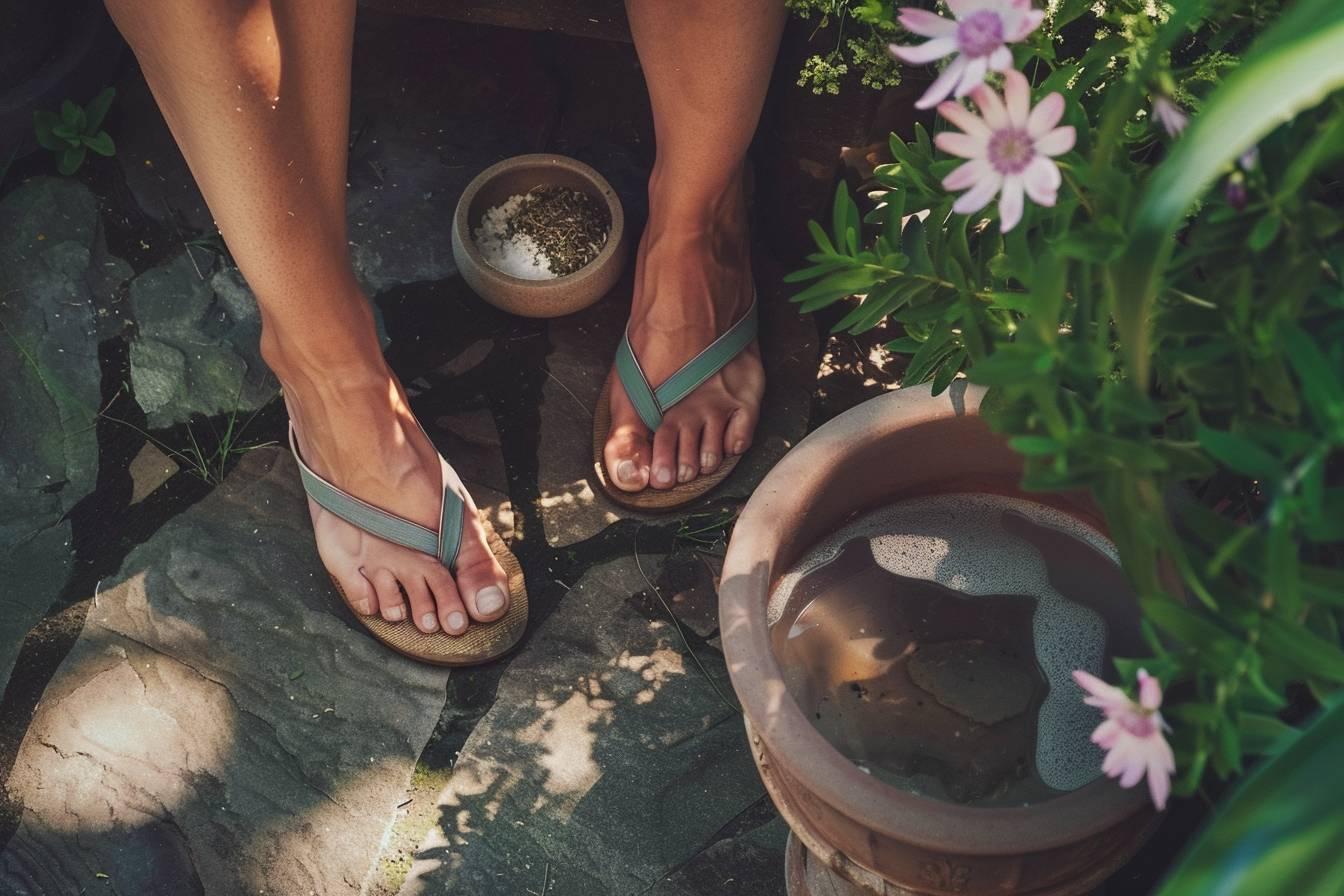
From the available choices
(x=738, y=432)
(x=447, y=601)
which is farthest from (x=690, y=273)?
(x=447, y=601)

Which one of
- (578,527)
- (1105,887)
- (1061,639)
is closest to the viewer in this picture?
(1061,639)

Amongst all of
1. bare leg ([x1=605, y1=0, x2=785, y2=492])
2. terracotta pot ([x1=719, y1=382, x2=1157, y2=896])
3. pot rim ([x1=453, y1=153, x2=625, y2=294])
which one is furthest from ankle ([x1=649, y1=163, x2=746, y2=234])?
terracotta pot ([x1=719, y1=382, x2=1157, y2=896])

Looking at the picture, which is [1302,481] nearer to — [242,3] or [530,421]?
[242,3]

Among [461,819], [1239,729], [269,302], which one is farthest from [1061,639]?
[269,302]

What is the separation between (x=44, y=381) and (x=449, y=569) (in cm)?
75

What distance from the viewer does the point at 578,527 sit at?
6.50 feet

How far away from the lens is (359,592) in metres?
1.86

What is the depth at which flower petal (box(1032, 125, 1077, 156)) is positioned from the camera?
0.88 metres

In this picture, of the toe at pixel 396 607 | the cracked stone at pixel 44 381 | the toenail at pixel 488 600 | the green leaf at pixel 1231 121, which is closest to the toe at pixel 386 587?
the toe at pixel 396 607

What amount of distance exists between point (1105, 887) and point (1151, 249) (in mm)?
1134

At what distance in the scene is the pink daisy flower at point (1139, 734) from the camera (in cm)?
85

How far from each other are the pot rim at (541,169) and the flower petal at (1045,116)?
1192mm

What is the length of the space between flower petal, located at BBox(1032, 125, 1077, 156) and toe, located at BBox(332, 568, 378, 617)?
49.7 inches

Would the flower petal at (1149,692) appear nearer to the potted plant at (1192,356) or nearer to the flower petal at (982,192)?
the potted plant at (1192,356)
